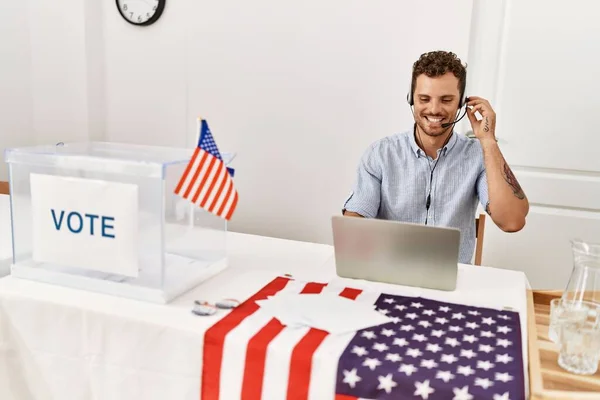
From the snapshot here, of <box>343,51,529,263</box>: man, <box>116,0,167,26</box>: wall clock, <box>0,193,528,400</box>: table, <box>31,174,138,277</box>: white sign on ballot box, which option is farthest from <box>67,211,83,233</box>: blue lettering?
<box>116,0,167,26</box>: wall clock

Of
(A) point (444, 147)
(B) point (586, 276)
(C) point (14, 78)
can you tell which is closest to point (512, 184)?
(A) point (444, 147)

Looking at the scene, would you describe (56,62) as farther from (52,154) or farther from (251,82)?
(52,154)

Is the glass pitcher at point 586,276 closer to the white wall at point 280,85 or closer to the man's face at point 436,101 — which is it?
the man's face at point 436,101

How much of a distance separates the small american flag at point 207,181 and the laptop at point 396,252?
247 mm

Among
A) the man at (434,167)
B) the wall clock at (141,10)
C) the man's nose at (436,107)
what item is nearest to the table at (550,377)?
the man at (434,167)

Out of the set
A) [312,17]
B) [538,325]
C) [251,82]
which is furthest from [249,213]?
[538,325]

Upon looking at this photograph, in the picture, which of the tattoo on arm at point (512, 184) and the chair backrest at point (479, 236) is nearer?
the tattoo on arm at point (512, 184)

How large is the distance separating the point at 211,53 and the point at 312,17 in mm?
557

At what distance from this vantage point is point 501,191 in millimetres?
1718

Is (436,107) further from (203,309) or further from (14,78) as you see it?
(14,78)

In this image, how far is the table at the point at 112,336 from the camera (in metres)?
1.12

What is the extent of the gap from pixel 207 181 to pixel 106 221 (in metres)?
0.23

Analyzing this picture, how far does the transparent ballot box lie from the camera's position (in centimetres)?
121

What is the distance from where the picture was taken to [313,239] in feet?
9.74
